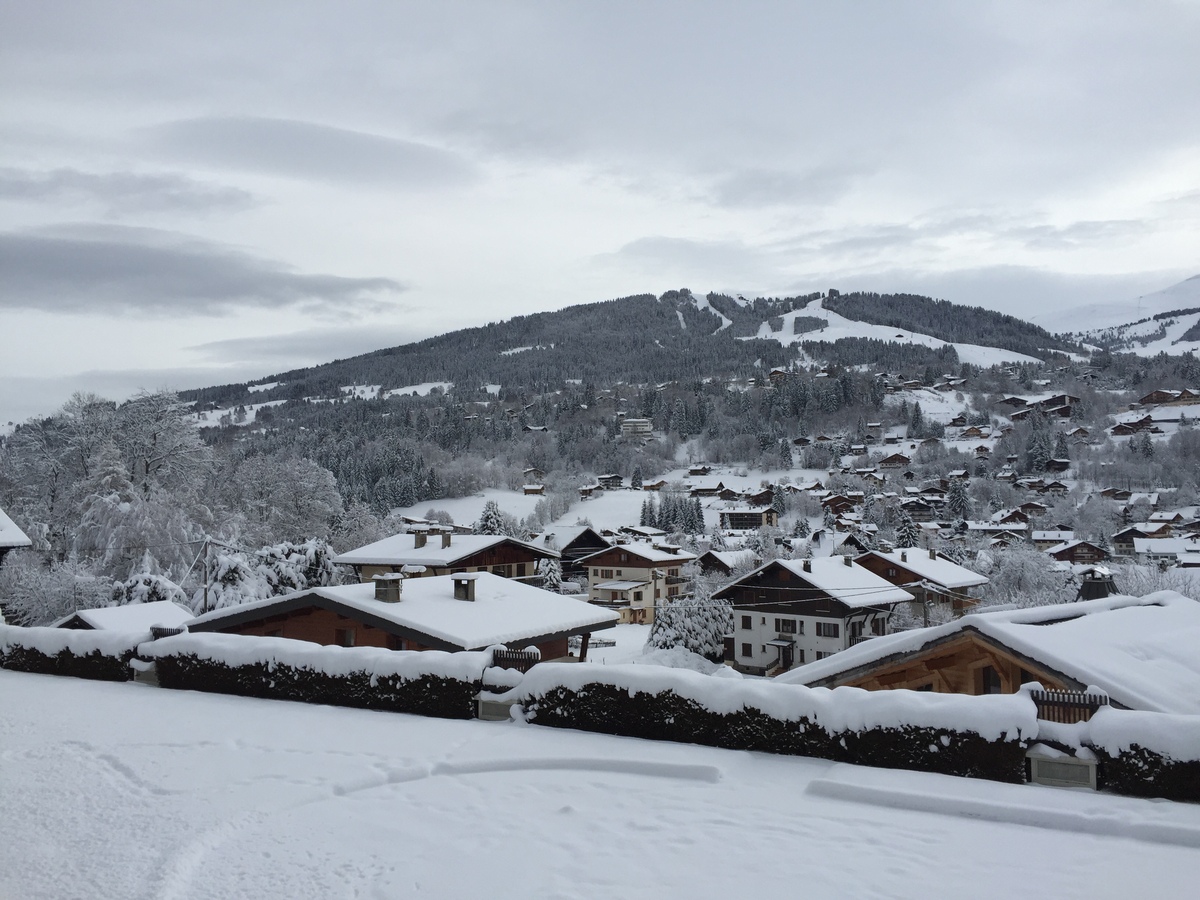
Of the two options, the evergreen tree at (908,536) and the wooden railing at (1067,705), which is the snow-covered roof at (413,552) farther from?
the evergreen tree at (908,536)

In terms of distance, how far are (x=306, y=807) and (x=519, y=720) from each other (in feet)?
10.2

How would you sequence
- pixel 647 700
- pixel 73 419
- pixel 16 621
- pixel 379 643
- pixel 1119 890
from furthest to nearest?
pixel 73 419
pixel 16 621
pixel 379 643
pixel 647 700
pixel 1119 890

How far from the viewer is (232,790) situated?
7367mm

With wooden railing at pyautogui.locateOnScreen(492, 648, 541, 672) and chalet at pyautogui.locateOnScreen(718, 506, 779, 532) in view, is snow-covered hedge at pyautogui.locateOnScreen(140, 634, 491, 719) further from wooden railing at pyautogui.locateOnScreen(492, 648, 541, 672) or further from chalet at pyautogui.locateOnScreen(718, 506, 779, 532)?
chalet at pyautogui.locateOnScreen(718, 506, 779, 532)

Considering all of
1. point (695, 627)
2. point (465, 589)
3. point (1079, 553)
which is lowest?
point (695, 627)

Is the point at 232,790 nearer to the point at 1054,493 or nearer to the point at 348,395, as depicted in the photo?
the point at 1054,493

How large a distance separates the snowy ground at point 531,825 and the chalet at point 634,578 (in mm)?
48423

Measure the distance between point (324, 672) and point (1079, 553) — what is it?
2751 inches

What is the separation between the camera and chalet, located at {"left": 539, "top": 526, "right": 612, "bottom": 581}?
69375 mm

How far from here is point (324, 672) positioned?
10898 millimetres

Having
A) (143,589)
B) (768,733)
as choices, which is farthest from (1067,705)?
(143,589)

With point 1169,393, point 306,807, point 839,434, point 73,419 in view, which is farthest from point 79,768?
point 1169,393

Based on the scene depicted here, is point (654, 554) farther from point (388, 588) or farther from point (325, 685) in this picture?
point (325, 685)

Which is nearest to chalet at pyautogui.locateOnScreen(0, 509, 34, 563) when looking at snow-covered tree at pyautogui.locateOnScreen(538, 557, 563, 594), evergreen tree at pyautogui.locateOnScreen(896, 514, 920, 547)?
snow-covered tree at pyautogui.locateOnScreen(538, 557, 563, 594)
